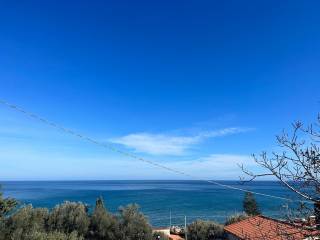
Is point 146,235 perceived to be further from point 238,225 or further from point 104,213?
point 238,225

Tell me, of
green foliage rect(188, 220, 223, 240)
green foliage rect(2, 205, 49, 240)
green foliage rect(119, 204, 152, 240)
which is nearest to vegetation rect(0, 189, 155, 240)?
green foliage rect(119, 204, 152, 240)

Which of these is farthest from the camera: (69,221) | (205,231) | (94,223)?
(205,231)

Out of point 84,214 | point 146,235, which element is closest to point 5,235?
point 84,214

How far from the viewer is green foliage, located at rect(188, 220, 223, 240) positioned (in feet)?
111

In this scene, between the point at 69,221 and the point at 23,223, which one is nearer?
the point at 23,223

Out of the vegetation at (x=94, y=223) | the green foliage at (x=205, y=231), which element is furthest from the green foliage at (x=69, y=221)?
the green foliage at (x=205, y=231)

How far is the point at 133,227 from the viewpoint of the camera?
2914 cm

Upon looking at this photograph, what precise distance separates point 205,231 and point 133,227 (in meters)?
8.79

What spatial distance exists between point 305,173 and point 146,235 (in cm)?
2683

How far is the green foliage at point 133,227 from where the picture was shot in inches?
1143

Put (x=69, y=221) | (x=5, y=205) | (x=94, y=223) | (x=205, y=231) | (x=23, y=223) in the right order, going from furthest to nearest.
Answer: (x=205, y=231), (x=94, y=223), (x=69, y=221), (x=5, y=205), (x=23, y=223)

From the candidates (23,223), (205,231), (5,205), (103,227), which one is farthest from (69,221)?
(205,231)

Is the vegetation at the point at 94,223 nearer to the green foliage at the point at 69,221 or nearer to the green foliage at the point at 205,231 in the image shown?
the green foliage at the point at 69,221

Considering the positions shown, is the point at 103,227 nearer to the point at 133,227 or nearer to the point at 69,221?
the point at 133,227
